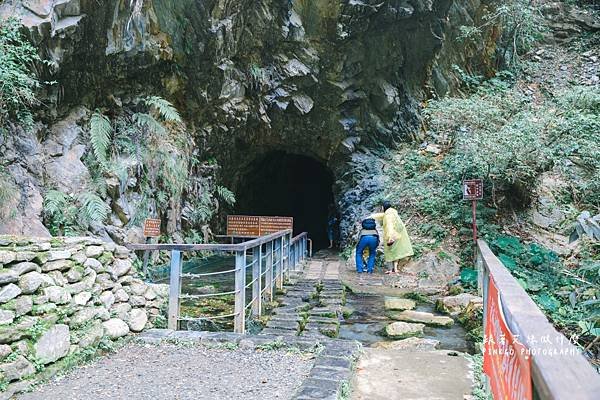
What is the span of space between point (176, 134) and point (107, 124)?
2.50 metres

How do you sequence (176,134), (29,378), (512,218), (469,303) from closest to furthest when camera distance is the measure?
(29,378)
(469,303)
(512,218)
(176,134)

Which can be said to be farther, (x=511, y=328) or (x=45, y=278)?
(x=45, y=278)

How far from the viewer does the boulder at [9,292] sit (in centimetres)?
282

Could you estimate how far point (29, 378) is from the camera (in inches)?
112

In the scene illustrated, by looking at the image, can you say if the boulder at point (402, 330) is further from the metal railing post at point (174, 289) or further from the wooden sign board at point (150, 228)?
the wooden sign board at point (150, 228)

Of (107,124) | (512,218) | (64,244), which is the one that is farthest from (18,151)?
(512,218)

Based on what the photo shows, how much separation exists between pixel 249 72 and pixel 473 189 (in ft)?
21.3

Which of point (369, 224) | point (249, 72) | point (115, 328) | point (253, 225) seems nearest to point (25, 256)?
point (115, 328)

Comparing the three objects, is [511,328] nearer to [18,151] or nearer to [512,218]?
[18,151]

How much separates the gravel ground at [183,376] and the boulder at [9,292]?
0.66 meters

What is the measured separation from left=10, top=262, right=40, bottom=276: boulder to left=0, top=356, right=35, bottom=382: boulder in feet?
1.98

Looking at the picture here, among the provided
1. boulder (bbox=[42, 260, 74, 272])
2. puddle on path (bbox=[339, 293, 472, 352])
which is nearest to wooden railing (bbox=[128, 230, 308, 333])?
boulder (bbox=[42, 260, 74, 272])

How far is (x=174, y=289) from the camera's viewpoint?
432 centimetres

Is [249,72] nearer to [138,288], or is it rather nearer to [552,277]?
[138,288]
